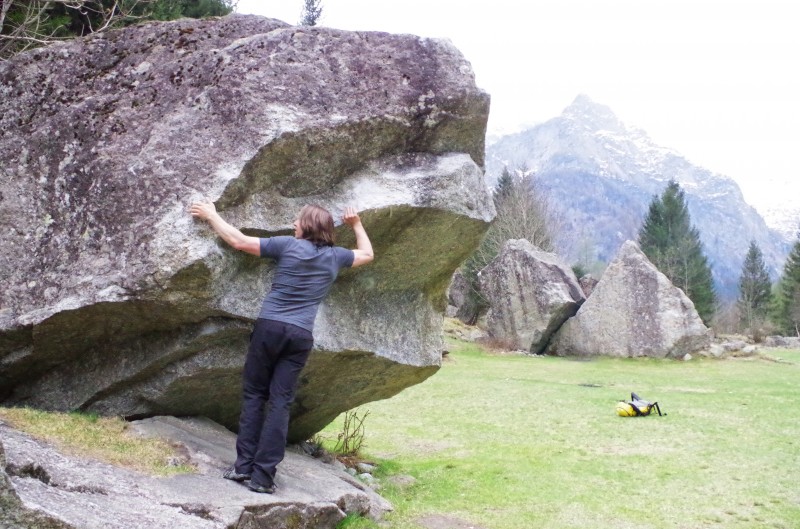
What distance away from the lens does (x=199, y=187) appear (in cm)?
584

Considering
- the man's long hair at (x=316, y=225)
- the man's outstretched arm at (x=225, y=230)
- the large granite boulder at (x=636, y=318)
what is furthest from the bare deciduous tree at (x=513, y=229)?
the man's outstretched arm at (x=225, y=230)

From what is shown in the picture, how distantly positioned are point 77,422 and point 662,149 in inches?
6550

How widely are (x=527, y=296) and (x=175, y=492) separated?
2311 centimetres

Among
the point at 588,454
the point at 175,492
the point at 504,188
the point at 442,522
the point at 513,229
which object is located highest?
the point at 504,188

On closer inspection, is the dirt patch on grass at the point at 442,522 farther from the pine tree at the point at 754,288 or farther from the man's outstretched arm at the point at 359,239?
the pine tree at the point at 754,288

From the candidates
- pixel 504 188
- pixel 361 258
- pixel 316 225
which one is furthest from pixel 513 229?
pixel 316 225

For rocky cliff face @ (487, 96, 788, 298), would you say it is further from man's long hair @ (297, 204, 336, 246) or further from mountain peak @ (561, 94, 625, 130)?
man's long hair @ (297, 204, 336, 246)

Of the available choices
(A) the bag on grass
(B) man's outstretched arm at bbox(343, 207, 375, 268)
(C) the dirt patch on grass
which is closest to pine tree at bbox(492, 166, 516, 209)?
(A) the bag on grass

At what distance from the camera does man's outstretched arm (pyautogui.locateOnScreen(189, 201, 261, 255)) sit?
559 cm

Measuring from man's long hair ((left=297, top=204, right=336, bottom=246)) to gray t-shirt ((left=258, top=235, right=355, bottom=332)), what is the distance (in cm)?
7

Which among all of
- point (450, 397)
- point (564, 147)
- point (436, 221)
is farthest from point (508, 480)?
point (564, 147)

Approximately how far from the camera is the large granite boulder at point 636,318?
23.4 metres

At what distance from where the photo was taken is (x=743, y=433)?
10.8 metres

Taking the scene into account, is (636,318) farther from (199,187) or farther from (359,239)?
(199,187)
